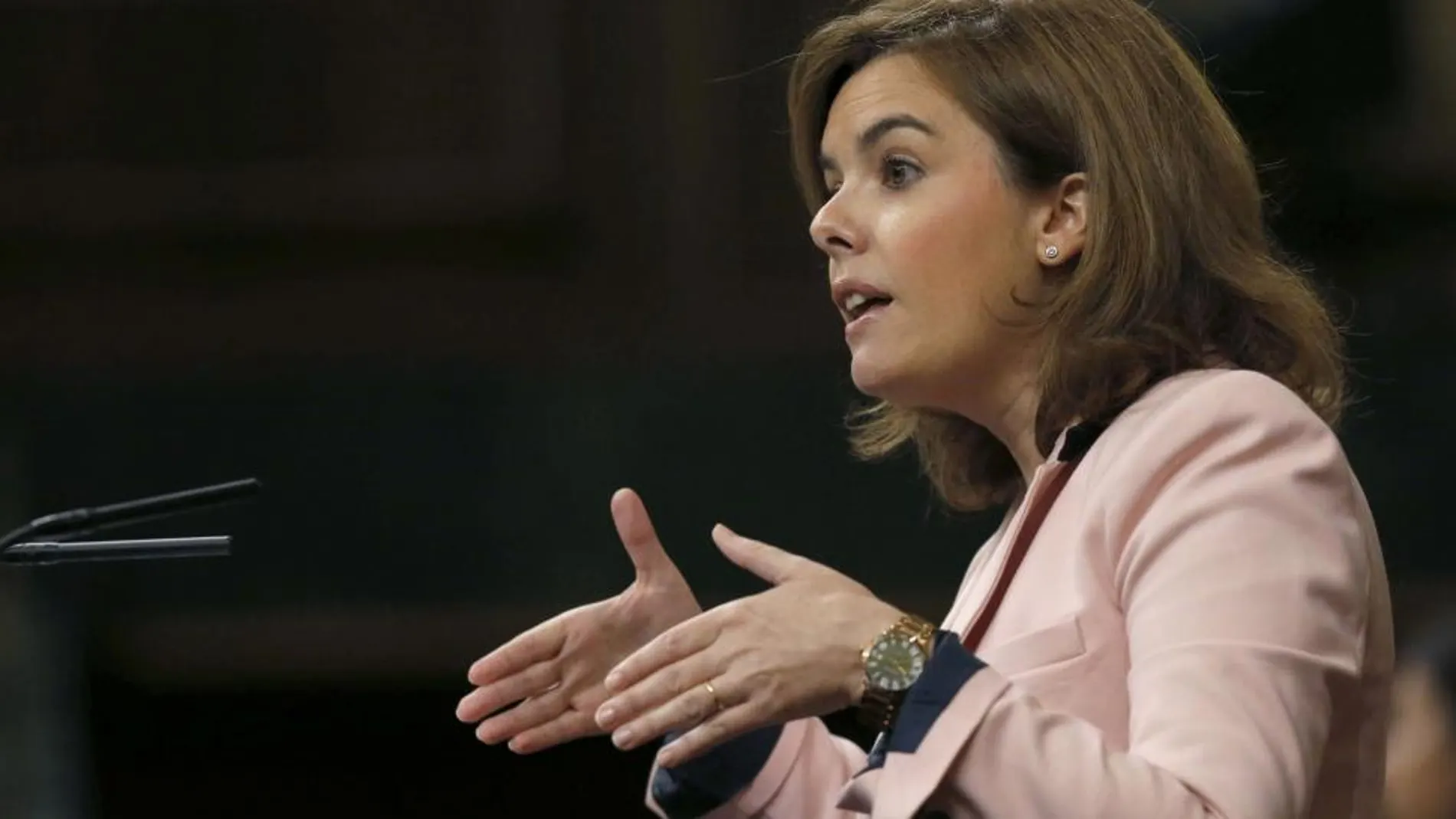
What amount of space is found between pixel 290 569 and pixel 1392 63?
1.72 meters

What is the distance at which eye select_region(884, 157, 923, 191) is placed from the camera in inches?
68.1

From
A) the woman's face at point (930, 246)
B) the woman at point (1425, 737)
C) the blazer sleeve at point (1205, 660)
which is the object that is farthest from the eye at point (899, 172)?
the woman at point (1425, 737)

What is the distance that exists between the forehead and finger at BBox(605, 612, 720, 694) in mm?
542

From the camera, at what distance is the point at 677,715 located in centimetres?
135

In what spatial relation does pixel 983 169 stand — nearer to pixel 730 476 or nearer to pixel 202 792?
pixel 730 476

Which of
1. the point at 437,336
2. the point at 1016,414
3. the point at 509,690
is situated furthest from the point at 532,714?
the point at 437,336

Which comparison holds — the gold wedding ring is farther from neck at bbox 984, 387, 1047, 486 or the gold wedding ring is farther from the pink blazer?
neck at bbox 984, 387, 1047, 486

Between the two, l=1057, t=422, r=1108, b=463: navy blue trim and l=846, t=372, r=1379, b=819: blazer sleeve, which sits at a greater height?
l=1057, t=422, r=1108, b=463: navy blue trim

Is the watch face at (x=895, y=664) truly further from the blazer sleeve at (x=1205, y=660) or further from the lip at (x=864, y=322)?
the lip at (x=864, y=322)

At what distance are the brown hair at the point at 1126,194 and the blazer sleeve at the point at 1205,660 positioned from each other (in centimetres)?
18

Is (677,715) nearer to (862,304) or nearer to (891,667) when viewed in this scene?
(891,667)

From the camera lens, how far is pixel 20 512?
3072 millimetres

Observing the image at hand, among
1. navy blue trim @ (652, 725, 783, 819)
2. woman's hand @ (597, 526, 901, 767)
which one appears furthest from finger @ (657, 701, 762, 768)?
navy blue trim @ (652, 725, 783, 819)

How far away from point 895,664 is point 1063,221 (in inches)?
19.9
